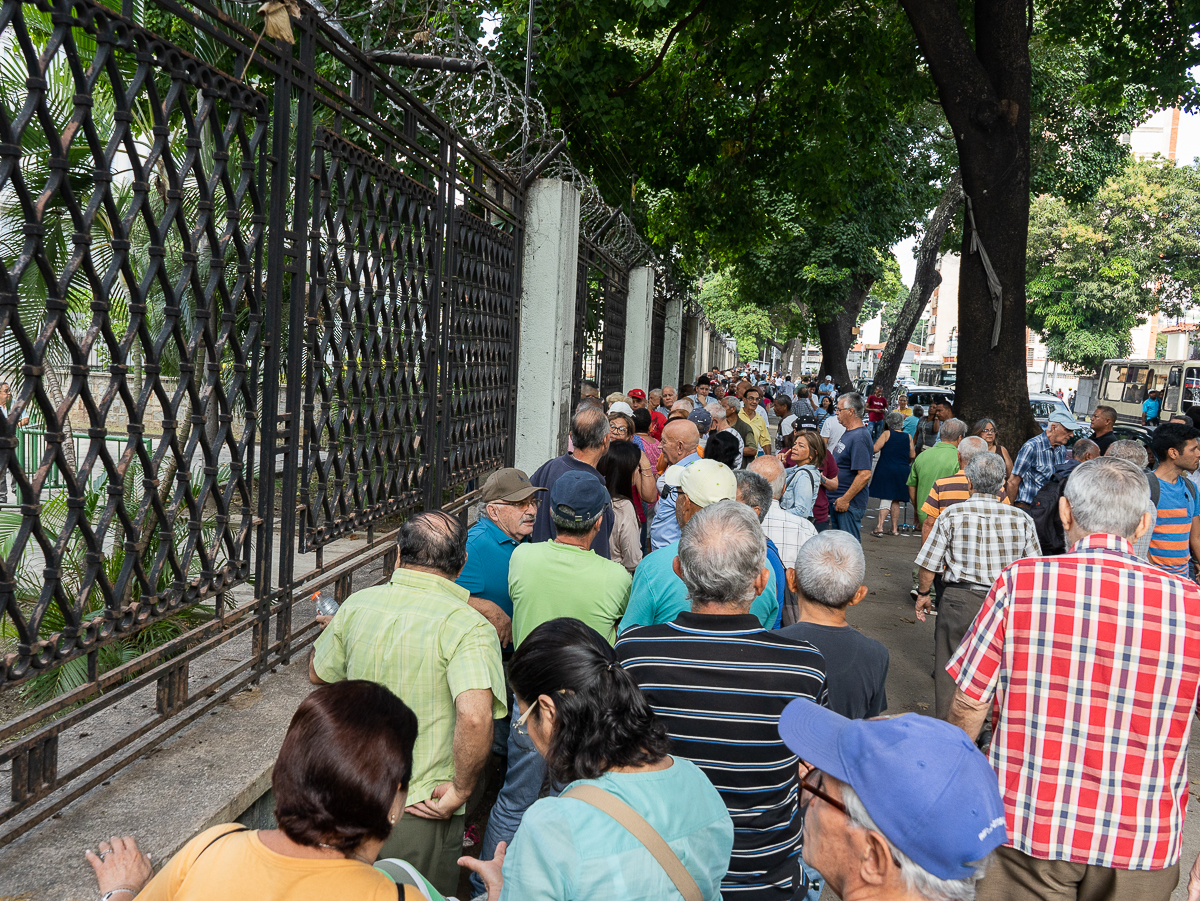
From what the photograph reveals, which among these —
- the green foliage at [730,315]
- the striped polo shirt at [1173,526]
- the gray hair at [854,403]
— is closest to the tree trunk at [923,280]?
the gray hair at [854,403]

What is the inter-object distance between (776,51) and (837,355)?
16.4m

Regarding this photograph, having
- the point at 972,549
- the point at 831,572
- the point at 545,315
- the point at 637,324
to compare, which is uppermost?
the point at 637,324

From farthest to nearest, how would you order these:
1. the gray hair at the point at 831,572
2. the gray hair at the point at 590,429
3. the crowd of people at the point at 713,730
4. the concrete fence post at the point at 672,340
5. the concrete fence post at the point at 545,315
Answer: the concrete fence post at the point at 672,340, the concrete fence post at the point at 545,315, the gray hair at the point at 590,429, the gray hair at the point at 831,572, the crowd of people at the point at 713,730

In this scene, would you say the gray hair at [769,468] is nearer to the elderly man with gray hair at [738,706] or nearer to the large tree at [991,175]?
the elderly man with gray hair at [738,706]

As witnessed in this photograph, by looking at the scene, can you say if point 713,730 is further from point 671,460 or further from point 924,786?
point 671,460

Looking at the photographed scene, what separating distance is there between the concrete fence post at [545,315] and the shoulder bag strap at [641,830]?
6367mm

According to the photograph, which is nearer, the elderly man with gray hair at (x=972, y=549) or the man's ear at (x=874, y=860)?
the man's ear at (x=874, y=860)

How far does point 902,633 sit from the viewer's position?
841cm

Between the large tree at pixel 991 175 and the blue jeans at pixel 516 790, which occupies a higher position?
the large tree at pixel 991 175

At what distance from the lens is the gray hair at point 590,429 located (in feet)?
17.6

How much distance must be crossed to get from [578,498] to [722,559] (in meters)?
1.00

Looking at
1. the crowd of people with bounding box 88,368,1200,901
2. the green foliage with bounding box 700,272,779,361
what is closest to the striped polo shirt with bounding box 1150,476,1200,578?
the crowd of people with bounding box 88,368,1200,901

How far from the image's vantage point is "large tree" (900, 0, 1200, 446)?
392 inches

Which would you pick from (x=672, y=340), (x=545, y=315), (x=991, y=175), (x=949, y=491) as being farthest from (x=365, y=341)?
(x=672, y=340)
